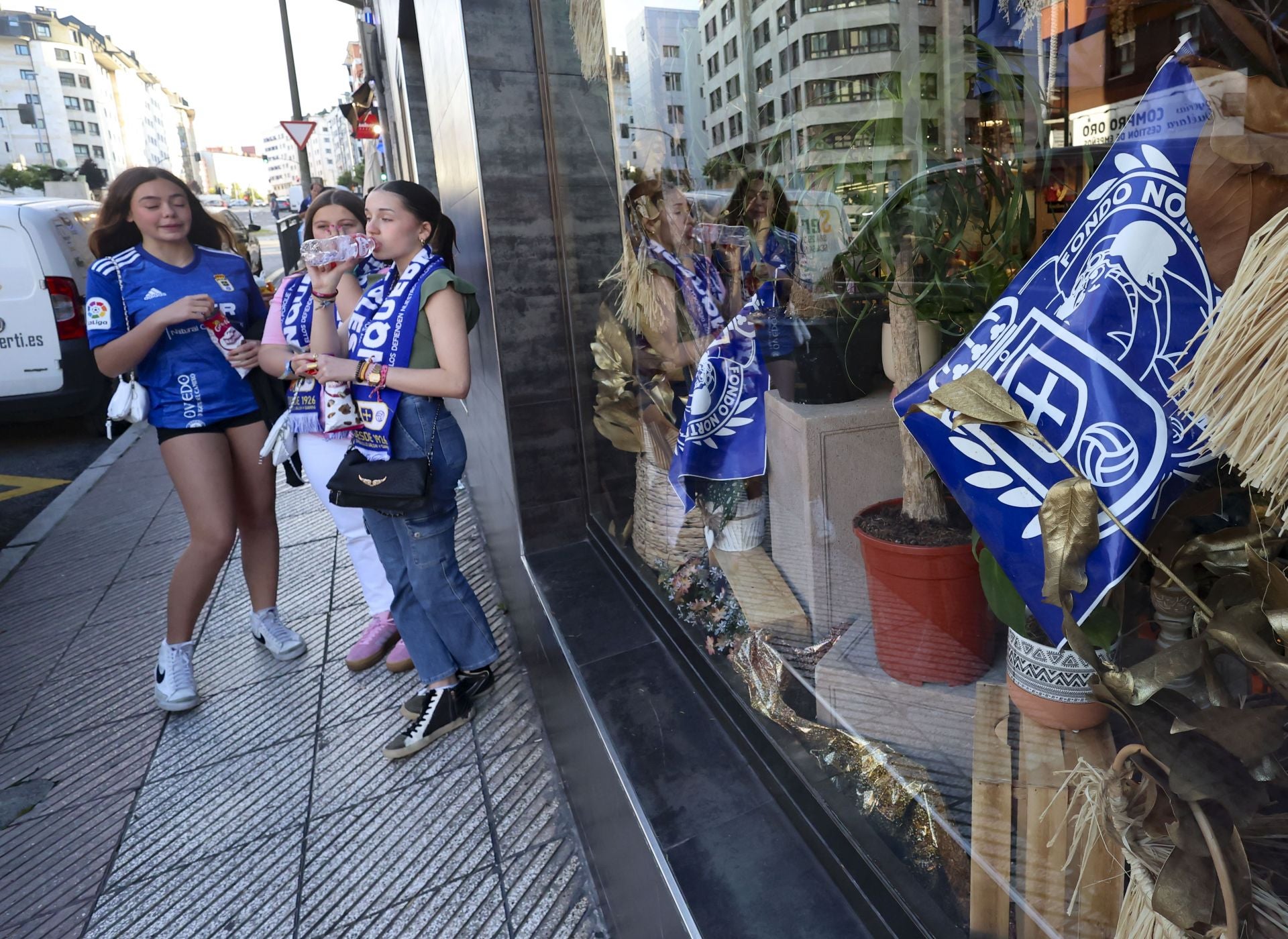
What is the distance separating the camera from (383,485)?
2523 mm

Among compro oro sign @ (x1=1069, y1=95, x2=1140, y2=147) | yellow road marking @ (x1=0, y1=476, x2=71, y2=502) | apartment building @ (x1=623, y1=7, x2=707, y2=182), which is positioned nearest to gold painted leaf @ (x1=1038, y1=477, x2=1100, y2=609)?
compro oro sign @ (x1=1069, y1=95, x2=1140, y2=147)

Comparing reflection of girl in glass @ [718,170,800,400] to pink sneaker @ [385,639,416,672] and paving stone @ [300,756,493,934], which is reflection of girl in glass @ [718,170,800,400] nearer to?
paving stone @ [300,756,493,934]

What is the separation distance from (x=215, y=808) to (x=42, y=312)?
6.40 meters

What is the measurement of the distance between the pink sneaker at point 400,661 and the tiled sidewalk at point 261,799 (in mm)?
50

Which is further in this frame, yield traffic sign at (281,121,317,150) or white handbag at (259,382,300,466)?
yield traffic sign at (281,121,317,150)

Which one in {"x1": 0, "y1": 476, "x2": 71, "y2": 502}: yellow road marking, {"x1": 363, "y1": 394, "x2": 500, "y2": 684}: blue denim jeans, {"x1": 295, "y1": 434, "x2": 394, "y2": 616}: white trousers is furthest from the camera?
{"x1": 0, "y1": 476, "x2": 71, "y2": 502}: yellow road marking

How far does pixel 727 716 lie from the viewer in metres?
1.97

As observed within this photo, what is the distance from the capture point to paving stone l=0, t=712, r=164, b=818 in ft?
9.11

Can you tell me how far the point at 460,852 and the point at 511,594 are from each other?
1.34m

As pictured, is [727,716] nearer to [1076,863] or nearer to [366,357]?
[1076,863]

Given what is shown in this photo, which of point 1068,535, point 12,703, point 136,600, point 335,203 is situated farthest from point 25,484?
point 1068,535

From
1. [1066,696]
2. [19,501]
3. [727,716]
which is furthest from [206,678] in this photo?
[19,501]

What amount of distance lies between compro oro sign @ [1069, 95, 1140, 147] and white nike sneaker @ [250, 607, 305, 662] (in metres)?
3.45

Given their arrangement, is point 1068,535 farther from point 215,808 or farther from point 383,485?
point 215,808
